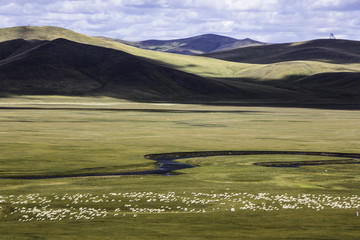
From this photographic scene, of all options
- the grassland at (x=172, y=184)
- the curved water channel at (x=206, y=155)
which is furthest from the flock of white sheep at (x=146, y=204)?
the curved water channel at (x=206, y=155)

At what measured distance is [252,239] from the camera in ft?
97.5

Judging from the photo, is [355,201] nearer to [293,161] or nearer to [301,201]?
[301,201]

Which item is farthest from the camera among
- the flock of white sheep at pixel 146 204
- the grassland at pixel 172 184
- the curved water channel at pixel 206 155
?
the curved water channel at pixel 206 155

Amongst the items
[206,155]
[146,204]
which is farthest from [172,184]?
[206,155]

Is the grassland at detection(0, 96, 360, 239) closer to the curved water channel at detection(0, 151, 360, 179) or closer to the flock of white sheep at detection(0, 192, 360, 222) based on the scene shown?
the flock of white sheep at detection(0, 192, 360, 222)

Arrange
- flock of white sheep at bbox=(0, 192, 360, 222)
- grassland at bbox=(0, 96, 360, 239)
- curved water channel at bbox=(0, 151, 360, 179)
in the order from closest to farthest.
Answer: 1. grassland at bbox=(0, 96, 360, 239)
2. flock of white sheep at bbox=(0, 192, 360, 222)
3. curved water channel at bbox=(0, 151, 360, 179)

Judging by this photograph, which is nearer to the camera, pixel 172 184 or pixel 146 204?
pixel 146 204

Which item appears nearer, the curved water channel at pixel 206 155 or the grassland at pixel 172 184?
the grassland at pixel 172 184

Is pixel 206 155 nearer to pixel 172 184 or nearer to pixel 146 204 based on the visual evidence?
pixel 172 184

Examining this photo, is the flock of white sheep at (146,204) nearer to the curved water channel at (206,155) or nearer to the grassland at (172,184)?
the grassland at (172,184)

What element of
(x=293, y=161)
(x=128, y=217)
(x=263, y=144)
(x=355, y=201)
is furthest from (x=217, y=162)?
(x=128, y=217)

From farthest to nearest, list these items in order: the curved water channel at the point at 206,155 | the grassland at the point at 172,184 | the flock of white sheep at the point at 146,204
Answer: the curved water channel at the point at 206,155
the flock of white sheep at the point at 146,204
the grassland at the point at 172,184

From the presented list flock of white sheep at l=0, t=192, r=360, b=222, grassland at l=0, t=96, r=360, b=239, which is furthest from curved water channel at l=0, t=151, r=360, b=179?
flock of white sheep at l=0, t=192, r=360, b=222

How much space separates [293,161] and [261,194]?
2519 centimetres
